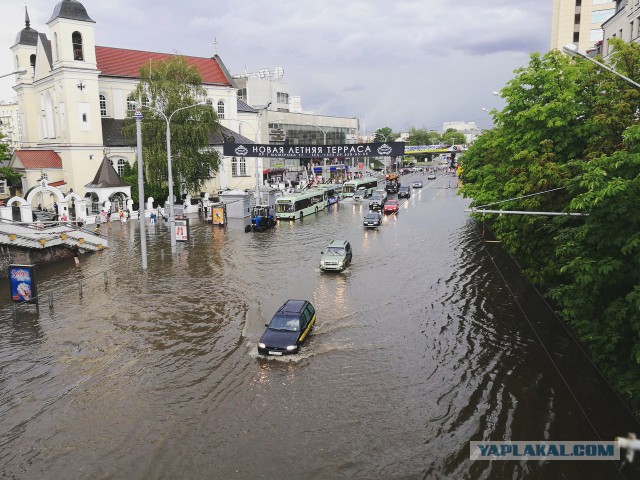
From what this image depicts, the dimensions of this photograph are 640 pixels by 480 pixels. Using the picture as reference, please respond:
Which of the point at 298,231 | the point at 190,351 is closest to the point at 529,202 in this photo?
the point at 190,351

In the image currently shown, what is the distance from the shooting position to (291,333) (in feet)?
58.3

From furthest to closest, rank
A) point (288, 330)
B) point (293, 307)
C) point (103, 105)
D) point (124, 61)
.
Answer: point (124, 61) < point (103, 105) < point (293, 307) < point (288, 330)

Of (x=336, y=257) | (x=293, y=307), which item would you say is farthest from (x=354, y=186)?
(x=293, y=307)

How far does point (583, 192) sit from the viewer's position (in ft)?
49.4

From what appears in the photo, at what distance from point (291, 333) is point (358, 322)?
12.7ft

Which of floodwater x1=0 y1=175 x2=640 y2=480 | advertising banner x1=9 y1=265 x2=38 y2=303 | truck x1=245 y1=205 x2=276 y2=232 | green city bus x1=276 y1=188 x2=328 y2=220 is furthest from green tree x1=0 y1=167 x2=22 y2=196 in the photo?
advertising banner x1=9 y1=265 x2=38 y2=303

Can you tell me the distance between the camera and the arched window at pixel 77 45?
55812 millimetres

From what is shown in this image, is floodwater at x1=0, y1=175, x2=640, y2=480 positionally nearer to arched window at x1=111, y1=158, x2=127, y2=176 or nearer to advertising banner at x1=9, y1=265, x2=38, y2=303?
advertising banner at x1=9, y1=265, x2=38, y2=303

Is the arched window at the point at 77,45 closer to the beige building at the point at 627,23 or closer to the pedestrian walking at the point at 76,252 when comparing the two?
the pedestrian walking at the point at 76,252

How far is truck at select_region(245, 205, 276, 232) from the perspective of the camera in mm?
44041

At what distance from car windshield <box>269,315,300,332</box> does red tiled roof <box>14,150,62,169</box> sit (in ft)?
162

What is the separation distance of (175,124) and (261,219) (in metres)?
16.5

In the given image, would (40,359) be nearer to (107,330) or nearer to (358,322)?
(107,330)

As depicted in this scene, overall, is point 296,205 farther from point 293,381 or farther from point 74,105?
point 293,381
